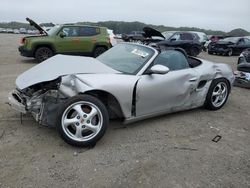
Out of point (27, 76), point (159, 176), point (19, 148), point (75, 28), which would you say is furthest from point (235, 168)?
point (75, 28)

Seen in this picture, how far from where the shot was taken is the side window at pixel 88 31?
42.1 feet

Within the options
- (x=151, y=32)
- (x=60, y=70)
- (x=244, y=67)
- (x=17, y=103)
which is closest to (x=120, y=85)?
(x=60, y=70)

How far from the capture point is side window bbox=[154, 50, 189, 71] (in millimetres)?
4965

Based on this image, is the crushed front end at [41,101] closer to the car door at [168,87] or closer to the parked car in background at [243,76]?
the car door at [168,87]

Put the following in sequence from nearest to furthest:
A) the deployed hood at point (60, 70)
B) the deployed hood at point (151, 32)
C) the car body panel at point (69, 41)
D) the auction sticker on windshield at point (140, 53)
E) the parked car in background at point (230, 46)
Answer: the deployed hood at point (60, 70), the auction sticker on windshield at point (140, 53), the deployed hood at point (151, 32), the car body panel at point (69, 41), the parked car in background at point (230, 46)

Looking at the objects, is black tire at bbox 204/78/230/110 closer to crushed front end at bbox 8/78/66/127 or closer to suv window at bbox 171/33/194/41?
crushed front end at bbox 8/78/66/127

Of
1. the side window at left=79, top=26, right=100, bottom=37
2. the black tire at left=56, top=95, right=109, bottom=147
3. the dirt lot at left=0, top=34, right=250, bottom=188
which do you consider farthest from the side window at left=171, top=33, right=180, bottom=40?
the black tire at left=56, top=95, right=109, bottom=147

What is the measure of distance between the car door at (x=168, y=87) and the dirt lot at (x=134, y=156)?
32 centimetres

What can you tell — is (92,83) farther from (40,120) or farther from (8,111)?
(8,111)

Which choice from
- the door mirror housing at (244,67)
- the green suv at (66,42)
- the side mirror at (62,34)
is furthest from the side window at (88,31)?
the door mirror housing at (244,67)

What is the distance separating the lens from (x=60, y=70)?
430 centimetres

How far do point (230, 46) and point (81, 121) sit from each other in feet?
60.4

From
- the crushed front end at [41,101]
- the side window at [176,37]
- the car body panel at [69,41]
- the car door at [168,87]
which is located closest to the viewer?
the crushed front end at [41,101]

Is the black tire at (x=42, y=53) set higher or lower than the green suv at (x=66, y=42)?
lower
